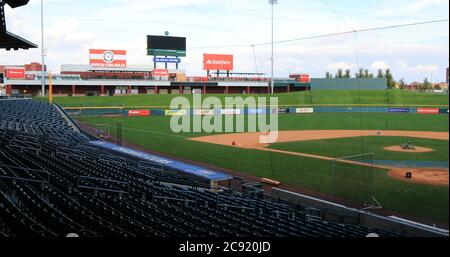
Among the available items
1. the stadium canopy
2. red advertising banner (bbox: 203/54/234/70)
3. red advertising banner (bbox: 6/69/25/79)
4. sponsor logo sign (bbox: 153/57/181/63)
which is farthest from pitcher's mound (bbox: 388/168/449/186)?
red advertising banner (bbox: 203/54/234/70)

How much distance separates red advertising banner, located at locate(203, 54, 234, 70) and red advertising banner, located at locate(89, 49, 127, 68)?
48.0 ft

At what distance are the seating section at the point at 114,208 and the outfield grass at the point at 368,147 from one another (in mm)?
11648

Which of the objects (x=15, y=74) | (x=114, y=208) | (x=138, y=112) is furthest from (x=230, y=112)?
(x=114, y=208)

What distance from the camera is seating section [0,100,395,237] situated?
231 inches

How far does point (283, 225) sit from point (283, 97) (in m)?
50.9

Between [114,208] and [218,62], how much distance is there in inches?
2923

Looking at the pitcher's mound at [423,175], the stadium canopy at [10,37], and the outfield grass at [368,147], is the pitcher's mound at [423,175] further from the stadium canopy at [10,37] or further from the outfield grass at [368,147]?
the stadium canopy at [10,37]

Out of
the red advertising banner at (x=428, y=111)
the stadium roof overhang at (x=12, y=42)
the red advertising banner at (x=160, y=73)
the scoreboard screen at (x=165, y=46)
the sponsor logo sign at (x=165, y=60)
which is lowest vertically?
the red advertising banner at (x=428, y=111)

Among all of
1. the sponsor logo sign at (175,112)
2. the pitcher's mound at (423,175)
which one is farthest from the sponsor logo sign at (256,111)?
the pitcher's mound at (423,175)

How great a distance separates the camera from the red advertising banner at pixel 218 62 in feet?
261

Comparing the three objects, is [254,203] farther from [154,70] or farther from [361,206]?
[154,70]

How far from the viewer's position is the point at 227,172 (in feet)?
60.4

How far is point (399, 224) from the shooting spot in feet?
32.4
